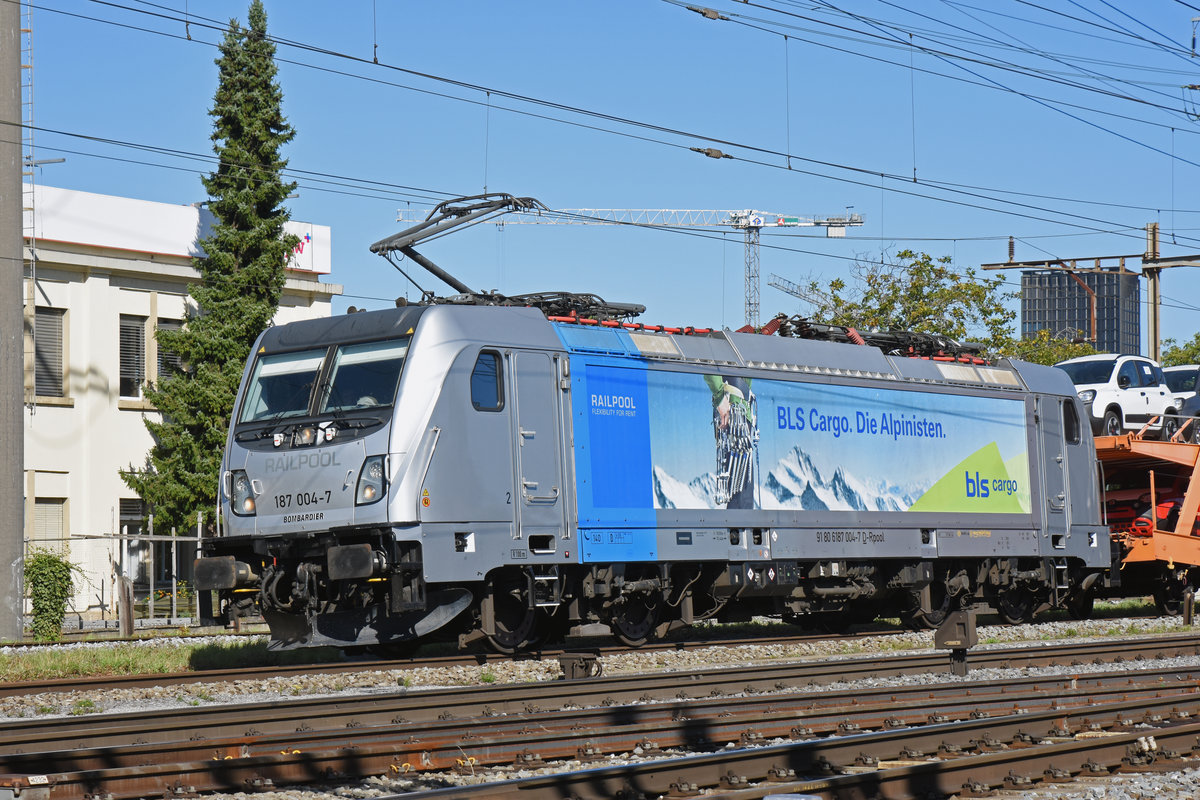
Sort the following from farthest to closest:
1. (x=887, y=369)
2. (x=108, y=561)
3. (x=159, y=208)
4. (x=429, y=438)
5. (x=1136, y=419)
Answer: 1. (x=159, y=208)
2. (x=108, y=561)
3. (x=1136, y=419)
4. (x=887, y=369)
5. (x=429, y=438)

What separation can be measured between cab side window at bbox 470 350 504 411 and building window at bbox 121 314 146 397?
869 inches

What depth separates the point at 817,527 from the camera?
1798cm

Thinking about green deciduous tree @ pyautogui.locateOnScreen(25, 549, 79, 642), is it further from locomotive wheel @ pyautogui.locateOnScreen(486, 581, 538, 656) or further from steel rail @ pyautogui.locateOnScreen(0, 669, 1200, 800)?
steel rail @ pyautogui.locateOnScreen(0, 669, 1200, 800)

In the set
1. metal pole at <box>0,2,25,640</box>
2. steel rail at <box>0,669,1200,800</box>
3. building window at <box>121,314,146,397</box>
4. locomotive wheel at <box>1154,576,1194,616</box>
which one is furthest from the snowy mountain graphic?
building window at <box>121,314,146,397</box>

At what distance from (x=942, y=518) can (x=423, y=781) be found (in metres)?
12.7

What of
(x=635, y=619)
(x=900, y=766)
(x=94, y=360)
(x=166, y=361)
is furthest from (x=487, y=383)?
(x=166, y=361)

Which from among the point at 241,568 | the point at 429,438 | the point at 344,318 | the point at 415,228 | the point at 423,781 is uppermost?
the point at 415,228

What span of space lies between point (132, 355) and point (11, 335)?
13.2m

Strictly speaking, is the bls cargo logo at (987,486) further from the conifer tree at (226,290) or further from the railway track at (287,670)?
the conifer tree at (226,290)

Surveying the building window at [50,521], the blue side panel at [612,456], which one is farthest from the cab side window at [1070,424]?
the building window at [50,521]

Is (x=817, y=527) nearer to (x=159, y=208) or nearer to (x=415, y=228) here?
(x=415, y=228)

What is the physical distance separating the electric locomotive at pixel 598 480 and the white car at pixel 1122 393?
4720 millimetres

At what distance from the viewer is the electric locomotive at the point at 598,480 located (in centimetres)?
1388

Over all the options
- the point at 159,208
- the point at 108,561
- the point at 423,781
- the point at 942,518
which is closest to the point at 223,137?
the point at 159,208
